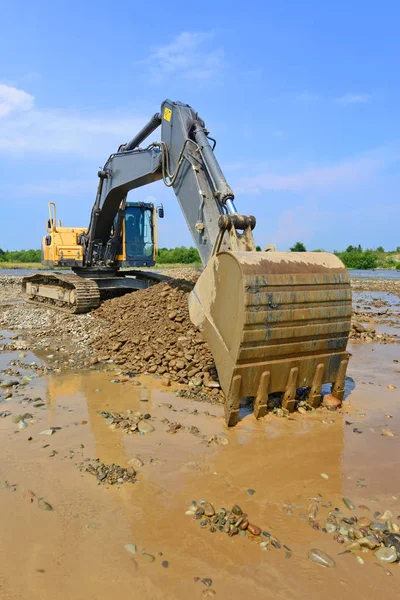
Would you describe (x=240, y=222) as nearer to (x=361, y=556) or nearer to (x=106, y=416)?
(x=106, y=416)

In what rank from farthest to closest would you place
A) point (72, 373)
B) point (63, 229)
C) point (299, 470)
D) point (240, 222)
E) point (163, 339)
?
point (63, 229) < point (163, 339) < point (72, 373) < point (240, 222) < point (299, 470)

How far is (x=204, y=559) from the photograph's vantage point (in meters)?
2.56

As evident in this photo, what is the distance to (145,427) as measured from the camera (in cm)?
442

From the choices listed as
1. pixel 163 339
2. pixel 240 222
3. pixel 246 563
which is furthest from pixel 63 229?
pixel 246 563

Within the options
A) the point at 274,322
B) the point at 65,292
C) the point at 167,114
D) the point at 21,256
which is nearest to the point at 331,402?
the point at 274,322

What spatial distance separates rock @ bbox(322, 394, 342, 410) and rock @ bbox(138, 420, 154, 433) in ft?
6.71

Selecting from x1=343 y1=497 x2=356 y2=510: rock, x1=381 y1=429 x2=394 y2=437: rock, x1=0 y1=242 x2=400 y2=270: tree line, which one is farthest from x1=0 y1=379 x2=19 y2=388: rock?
x1=0 y1=242 x2=400 y2=270: tree line

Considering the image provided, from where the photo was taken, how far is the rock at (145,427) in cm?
436

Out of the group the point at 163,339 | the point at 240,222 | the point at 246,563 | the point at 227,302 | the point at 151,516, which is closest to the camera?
the point at 246,563

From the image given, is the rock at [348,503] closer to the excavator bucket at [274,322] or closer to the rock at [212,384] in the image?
the excavator bucket at [274,322]

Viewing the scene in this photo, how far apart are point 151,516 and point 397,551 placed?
5.12 ft

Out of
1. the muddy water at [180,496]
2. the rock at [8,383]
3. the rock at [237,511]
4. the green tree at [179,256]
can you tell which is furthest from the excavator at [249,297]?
the green tree at [179,256]

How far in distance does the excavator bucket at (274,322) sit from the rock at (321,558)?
1.76 m

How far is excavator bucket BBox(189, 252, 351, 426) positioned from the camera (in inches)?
165
